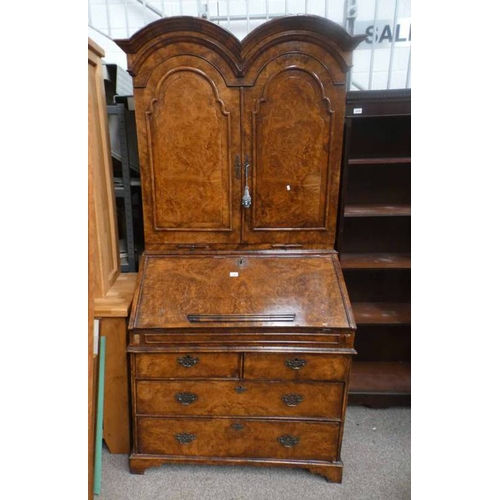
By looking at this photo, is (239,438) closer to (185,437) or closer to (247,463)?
(247,463)

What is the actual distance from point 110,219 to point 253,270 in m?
0.80

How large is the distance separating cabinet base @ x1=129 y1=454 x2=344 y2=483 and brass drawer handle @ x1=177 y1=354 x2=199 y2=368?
0.48 meters

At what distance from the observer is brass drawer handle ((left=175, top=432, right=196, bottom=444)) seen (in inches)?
64.4

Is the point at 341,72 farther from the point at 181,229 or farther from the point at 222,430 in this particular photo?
the point at 222,430

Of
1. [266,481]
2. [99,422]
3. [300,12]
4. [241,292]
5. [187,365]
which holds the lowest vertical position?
[266,481]

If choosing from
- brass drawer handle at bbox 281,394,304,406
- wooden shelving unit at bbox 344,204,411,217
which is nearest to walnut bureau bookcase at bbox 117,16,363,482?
brass drawer handle at bbox 281,394,304,406

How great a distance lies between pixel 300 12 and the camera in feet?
7.23

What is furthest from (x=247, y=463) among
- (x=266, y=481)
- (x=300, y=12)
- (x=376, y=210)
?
(x=300, y=12)

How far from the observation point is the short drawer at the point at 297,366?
153cm

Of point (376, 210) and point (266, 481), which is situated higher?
point (376, 210)

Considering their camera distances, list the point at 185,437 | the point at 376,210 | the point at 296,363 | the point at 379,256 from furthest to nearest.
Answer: the point at 379,256, the point at 376,210, the point at 185,437, the point at 296,363

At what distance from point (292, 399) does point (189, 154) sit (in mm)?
1196

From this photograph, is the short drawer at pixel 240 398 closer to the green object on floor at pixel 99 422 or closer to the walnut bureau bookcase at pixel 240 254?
the walnut bureau bookcase at pixel 240 254

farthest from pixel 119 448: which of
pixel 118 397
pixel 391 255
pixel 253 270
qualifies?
pixel 391 255
